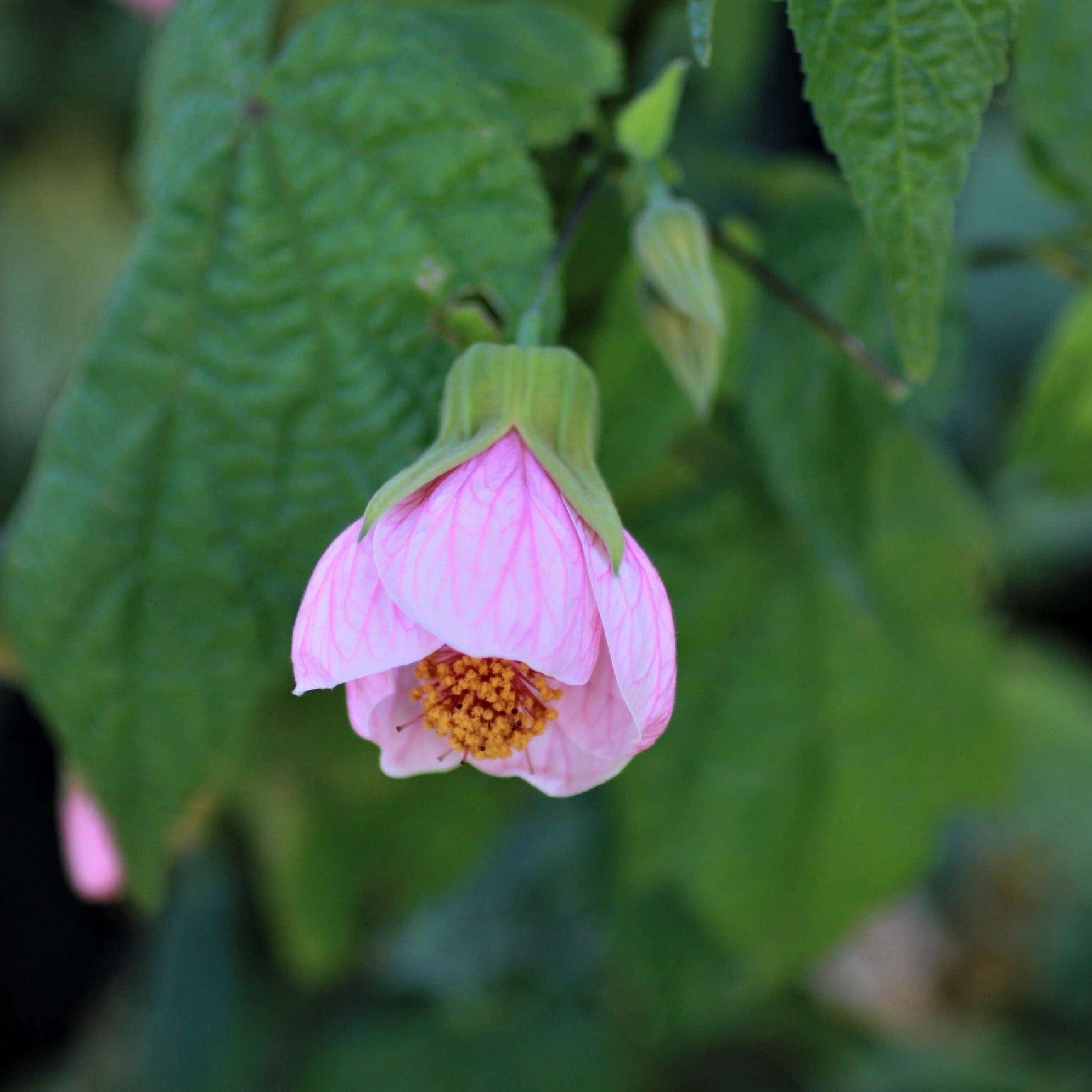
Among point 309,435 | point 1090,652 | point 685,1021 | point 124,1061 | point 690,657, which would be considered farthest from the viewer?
point 1090,652

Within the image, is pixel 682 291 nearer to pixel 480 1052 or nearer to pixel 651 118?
pixel 651 118

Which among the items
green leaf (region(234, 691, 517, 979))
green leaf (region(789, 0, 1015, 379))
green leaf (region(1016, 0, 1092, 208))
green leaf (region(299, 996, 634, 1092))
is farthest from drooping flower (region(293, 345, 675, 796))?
green leaf (region(299, 996, 634, 1092))

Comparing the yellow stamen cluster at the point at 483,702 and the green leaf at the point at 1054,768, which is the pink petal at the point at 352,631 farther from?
the green leaf at the point at 1054,768

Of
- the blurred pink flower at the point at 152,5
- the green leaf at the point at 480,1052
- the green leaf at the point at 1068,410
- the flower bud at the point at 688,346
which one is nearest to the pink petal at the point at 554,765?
the flower bud at the point at 688,346

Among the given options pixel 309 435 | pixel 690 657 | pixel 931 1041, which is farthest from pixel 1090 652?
pixel 309 435

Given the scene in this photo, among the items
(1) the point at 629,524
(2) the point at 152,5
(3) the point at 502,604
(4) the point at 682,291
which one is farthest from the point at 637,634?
(2) the point at 152,5

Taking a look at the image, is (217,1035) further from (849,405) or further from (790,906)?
(849,405)
